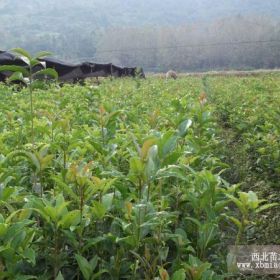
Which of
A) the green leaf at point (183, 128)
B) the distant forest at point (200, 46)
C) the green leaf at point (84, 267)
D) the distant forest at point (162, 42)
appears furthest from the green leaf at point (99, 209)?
the distant forest at point (200, 46)

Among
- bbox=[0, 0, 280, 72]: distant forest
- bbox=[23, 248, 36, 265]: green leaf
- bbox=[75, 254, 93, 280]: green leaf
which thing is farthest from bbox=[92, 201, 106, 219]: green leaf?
bbox=[0, 0, 280, 72]: distant forest

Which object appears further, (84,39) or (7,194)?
(84,39)

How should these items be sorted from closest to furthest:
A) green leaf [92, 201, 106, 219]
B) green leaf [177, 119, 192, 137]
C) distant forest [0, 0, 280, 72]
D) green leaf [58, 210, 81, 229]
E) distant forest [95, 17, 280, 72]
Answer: green leaf [58, 210, 81, 229]
green leaf [92, 201, 106, 219]
green leaf [177, 119, 192, 137]
distant forest [95, 17, 280, 72]
distant forest [0, 0, 280, 72]

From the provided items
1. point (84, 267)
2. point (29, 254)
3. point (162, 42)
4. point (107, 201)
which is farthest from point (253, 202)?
point (162, 42)

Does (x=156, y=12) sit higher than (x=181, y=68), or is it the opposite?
(x=156, y=12)

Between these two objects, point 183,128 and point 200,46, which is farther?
point 200,46

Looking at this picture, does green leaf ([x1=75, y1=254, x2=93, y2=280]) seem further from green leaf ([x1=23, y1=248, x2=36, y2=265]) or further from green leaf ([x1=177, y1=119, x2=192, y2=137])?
green leaf ([x1=177, y1=119, x2=192, y2=137])

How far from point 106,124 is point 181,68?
57979mm

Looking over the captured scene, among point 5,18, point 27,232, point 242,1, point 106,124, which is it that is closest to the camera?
point 27,232

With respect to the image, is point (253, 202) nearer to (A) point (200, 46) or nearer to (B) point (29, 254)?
(B) point (29, 254)

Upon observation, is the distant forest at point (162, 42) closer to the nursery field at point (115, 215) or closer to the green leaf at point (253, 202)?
the nursery field at point (115, 215)

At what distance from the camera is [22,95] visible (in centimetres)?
568

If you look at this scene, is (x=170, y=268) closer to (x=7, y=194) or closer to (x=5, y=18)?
(x=7, y=194)

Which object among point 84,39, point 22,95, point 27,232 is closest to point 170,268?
point 27,232
